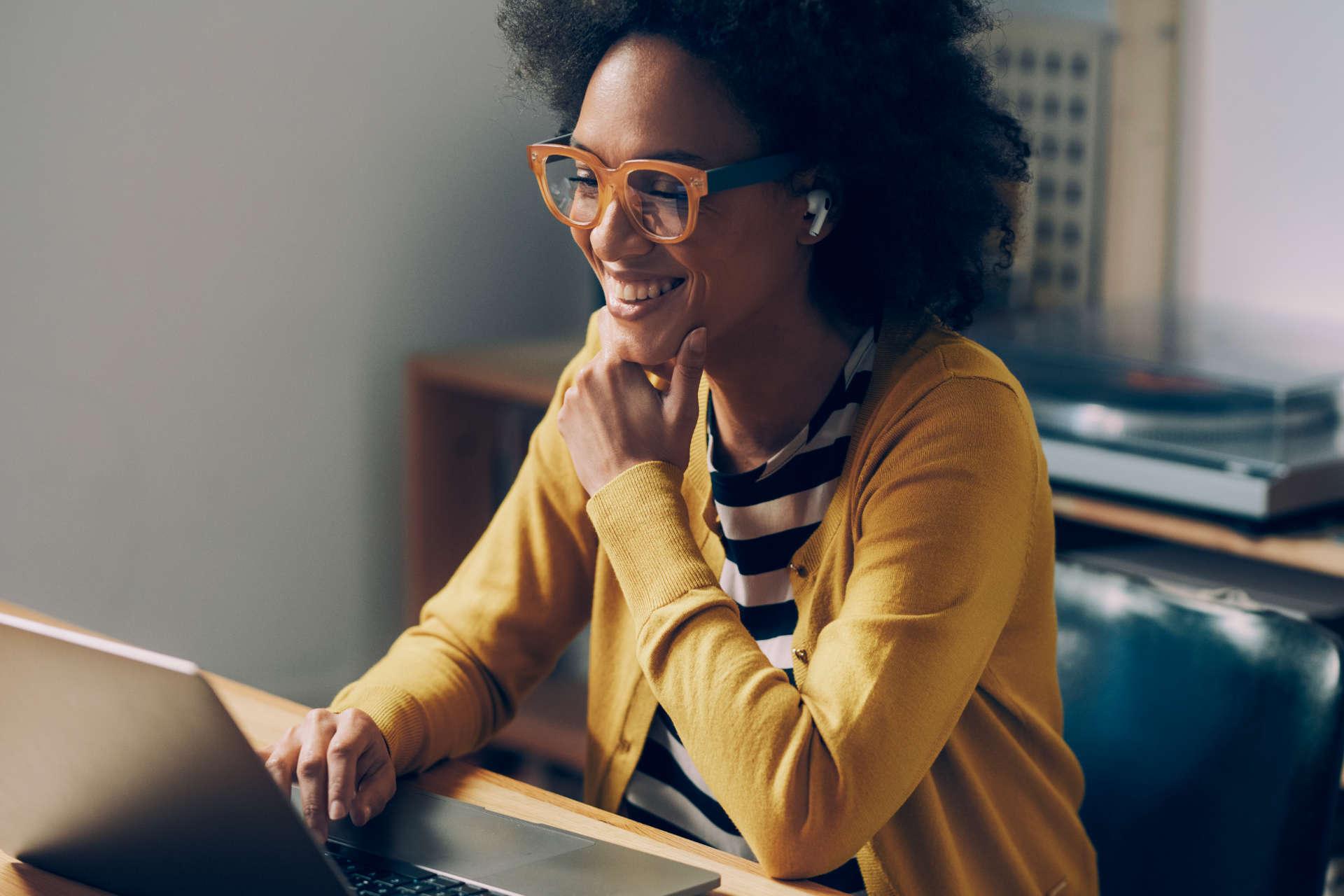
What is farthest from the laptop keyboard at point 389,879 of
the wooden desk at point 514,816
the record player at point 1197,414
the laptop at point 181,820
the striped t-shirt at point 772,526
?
the record player at point 1197,414

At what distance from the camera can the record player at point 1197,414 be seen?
1.67m

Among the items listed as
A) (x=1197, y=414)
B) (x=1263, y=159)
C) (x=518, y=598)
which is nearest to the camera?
(x=518, y=598)

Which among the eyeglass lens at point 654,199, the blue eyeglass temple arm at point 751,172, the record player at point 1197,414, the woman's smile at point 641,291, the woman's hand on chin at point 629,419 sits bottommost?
the record player at point 1197,414

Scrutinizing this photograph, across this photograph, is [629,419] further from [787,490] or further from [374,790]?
[374,790]

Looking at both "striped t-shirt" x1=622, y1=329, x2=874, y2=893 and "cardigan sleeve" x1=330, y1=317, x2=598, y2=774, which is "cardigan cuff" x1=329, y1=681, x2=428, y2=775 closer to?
"cardigan sleeve" x1=330, y1=317, x2=598, y2=774

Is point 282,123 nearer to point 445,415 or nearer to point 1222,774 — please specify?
point 445,415

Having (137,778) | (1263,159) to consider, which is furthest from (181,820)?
(1263,159)

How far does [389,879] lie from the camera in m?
0.87

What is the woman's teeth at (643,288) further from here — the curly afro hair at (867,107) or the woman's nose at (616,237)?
the curly afro hair at (867,107)

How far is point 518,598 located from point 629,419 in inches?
9.6

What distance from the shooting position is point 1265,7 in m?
2.19

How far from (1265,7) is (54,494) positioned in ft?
6.31

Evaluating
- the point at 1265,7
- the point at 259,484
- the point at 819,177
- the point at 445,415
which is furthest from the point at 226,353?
the point at 1265,7

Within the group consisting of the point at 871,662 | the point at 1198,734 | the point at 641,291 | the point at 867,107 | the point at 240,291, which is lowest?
the point at 1198,734
